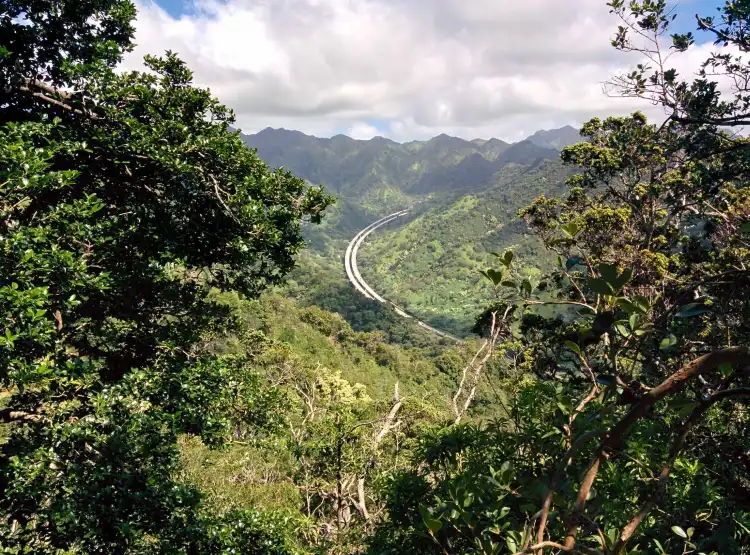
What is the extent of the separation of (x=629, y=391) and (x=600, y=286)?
385 mm

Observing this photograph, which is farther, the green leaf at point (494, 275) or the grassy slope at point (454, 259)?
the grassy slope at point (454, 259)

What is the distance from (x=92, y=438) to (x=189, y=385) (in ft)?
3.75

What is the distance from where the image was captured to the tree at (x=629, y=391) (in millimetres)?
1582

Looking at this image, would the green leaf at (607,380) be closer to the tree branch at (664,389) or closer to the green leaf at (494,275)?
the tree branch at (664,389)

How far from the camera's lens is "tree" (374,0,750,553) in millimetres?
1582

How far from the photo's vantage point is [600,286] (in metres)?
1.57

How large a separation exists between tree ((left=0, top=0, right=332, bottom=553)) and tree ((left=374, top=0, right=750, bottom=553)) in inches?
116

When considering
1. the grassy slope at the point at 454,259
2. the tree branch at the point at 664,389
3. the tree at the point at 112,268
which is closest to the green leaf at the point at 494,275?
the tree branch at the point at 664,389

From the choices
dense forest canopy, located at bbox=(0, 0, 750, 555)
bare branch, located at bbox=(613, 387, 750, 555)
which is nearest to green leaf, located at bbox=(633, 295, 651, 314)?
dense forest canopy, located at bbox=(0, 0, 750, 555)

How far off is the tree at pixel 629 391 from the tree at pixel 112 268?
9.63ft

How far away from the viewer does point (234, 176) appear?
623cm

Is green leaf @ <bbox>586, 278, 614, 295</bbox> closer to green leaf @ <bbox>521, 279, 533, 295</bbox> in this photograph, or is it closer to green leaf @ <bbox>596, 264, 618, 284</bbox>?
green leaf @ <bbox>596, 264, 618, 284</bbox>

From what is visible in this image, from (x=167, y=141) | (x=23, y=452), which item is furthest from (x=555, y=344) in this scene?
(x=23, y=452)

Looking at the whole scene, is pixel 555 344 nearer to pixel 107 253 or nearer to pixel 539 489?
pixel 107 253
